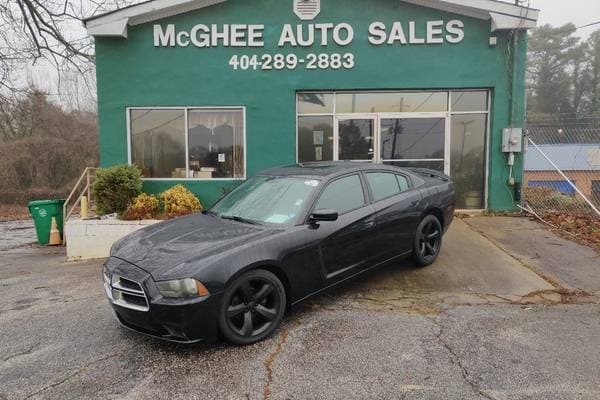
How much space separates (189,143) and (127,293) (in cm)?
629

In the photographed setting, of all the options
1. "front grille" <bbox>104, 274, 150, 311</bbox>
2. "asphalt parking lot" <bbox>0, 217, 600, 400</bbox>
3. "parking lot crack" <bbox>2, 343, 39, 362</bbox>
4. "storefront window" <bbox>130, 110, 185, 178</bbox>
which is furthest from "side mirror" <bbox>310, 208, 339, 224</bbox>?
"storefront window" <bbox>130, 110, 185, 178</bbox>

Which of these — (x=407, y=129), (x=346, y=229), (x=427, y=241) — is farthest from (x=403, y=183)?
(x=407, y=129)

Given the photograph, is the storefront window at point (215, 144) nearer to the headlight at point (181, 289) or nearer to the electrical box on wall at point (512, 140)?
the electrical box on wall at point (512, 140)

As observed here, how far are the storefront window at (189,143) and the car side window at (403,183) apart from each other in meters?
4.59

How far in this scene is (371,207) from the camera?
178 inches

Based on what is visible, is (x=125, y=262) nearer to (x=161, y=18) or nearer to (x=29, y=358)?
(x=29, y=358)

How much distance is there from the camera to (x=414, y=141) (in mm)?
8992

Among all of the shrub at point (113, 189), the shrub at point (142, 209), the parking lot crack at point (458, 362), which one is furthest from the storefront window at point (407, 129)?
the parking lot crack at point (458, 362)

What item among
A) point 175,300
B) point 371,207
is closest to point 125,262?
point 175,300

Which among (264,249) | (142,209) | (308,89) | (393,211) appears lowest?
(142,209)

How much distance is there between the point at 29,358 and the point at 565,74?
49799 millimetres

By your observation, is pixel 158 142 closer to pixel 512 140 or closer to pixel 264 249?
pixel 264 249

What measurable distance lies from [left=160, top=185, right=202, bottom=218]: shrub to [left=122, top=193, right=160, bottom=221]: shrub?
0.21 m

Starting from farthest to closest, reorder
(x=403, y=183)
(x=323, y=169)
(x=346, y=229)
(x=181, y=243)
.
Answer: (x=403, y=183) → (x=323, y=169) → (x=346, y=229) → (x=181, y=243)
